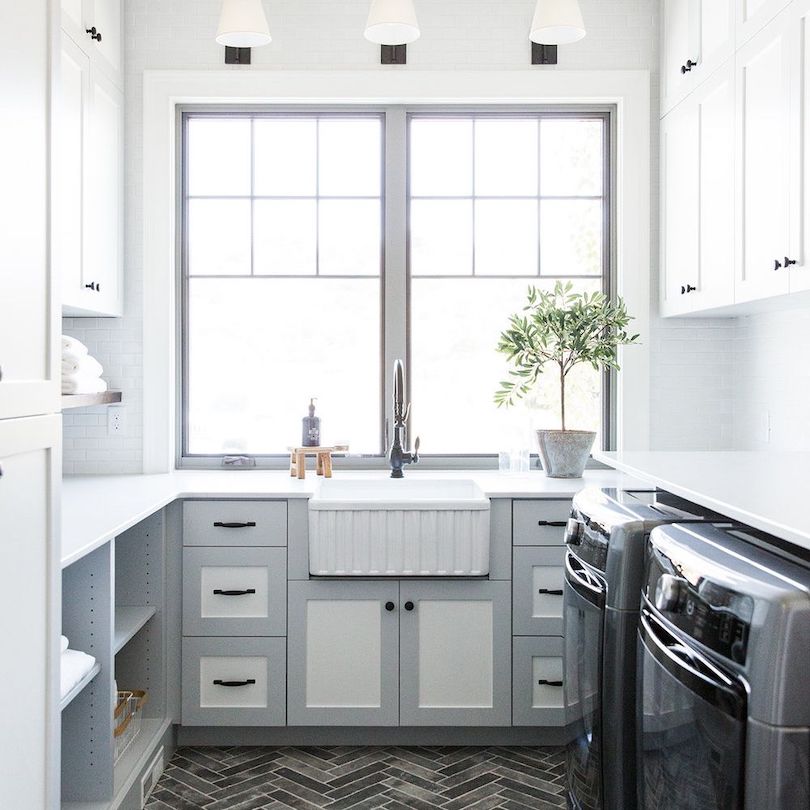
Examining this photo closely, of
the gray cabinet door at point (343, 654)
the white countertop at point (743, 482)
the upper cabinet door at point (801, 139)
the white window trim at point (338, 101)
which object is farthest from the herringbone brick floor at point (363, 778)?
the upper cabinet door at point (801, 139)

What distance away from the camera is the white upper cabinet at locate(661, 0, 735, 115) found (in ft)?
9.76

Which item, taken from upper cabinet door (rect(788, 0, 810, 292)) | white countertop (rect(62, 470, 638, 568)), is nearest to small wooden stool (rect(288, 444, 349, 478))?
white countertop (rect(62, 470, 638, 568))

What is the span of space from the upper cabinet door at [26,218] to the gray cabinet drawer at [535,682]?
1.94 m

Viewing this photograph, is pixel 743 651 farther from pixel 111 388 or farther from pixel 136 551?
pixel 111 388

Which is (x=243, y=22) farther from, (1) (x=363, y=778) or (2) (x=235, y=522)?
(1) (x=363, y=778)

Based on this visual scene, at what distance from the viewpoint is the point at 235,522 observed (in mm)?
3152

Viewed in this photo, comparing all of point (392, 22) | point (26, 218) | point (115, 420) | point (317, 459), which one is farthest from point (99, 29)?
point (26, 218)

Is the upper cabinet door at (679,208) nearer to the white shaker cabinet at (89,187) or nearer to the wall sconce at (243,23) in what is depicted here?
the wall sconce at (243,23)

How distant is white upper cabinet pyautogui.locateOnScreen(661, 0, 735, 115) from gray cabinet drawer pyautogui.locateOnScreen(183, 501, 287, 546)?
82.3 inches

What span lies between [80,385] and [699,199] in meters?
2.24

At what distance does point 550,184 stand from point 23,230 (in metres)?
2.64

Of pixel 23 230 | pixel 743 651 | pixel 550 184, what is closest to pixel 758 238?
pixel 550 184

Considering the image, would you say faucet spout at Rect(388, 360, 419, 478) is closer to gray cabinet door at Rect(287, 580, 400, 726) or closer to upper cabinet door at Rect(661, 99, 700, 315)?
gray cabinet door at Rect(287, 580, 400, 726)

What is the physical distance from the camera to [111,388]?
3705 millimetres
